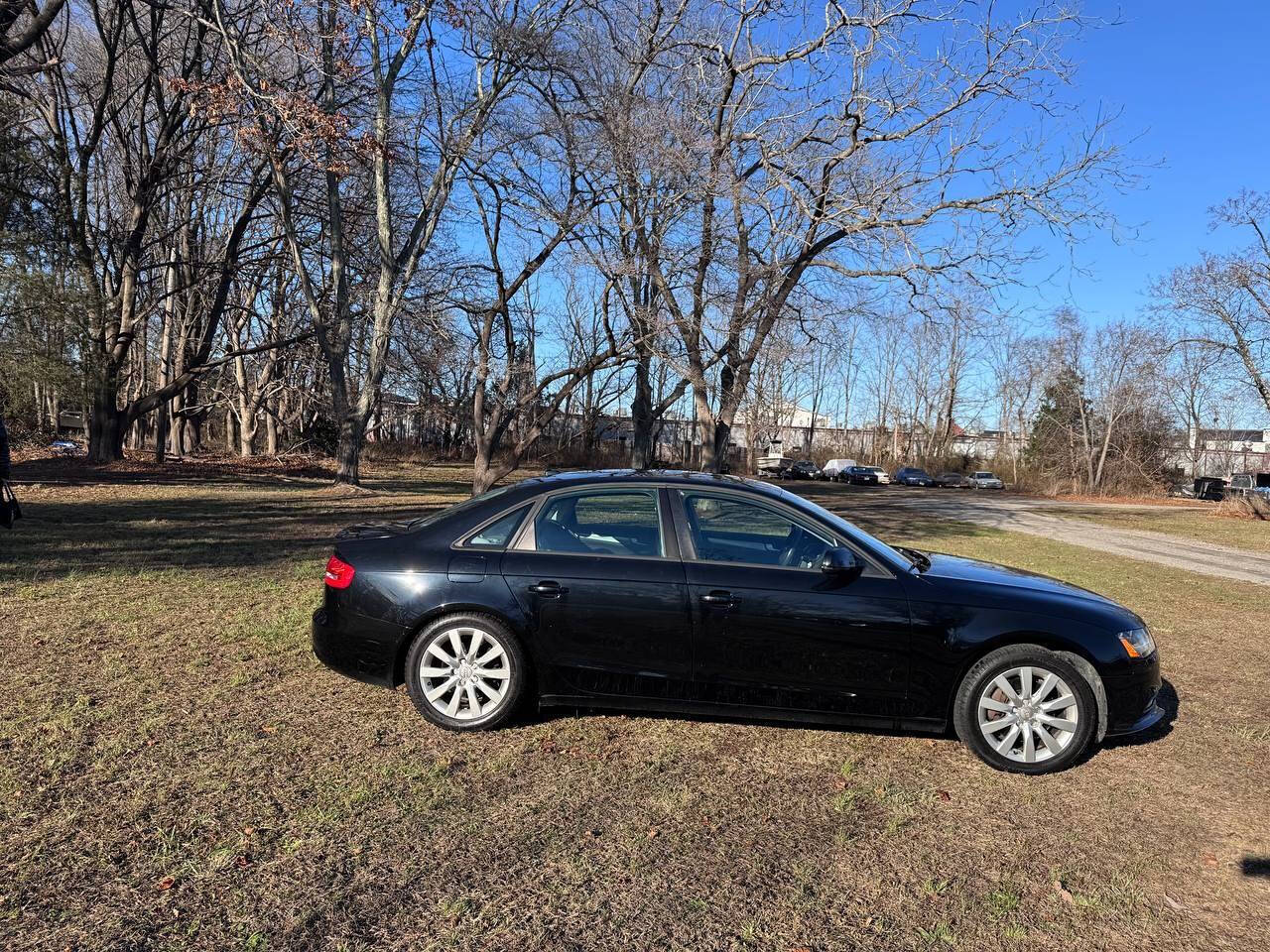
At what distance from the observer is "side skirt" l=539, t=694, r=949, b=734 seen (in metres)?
4.27

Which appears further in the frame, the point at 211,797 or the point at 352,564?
the point at 352,564

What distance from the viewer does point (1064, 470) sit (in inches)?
1891

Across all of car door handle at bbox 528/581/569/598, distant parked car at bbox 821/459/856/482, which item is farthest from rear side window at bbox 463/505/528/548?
distant parked car at bbox 821/459/856/482

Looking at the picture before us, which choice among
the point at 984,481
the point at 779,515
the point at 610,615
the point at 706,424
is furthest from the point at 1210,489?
the point at 610,615

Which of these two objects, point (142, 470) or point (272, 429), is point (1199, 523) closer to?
point (142, 470)

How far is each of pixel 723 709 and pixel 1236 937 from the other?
2.25 m

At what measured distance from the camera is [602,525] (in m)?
4.75

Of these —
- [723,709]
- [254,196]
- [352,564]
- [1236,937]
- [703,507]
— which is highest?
[254,196]

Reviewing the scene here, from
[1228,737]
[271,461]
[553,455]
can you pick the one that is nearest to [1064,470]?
[553,455]

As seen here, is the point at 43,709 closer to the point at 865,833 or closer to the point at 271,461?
the point at 865,833

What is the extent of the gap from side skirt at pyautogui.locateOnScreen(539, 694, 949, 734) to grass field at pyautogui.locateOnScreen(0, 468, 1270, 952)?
0.19m

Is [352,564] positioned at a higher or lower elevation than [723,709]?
higher

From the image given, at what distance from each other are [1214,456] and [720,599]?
58.5m

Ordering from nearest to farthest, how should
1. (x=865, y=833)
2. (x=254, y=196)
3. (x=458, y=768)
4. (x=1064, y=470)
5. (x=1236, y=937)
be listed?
(x=1236, y=937) → (x=865, y=833) → (x=458, y=768) → (x=254, y=196) → (x=1064, y=470)
